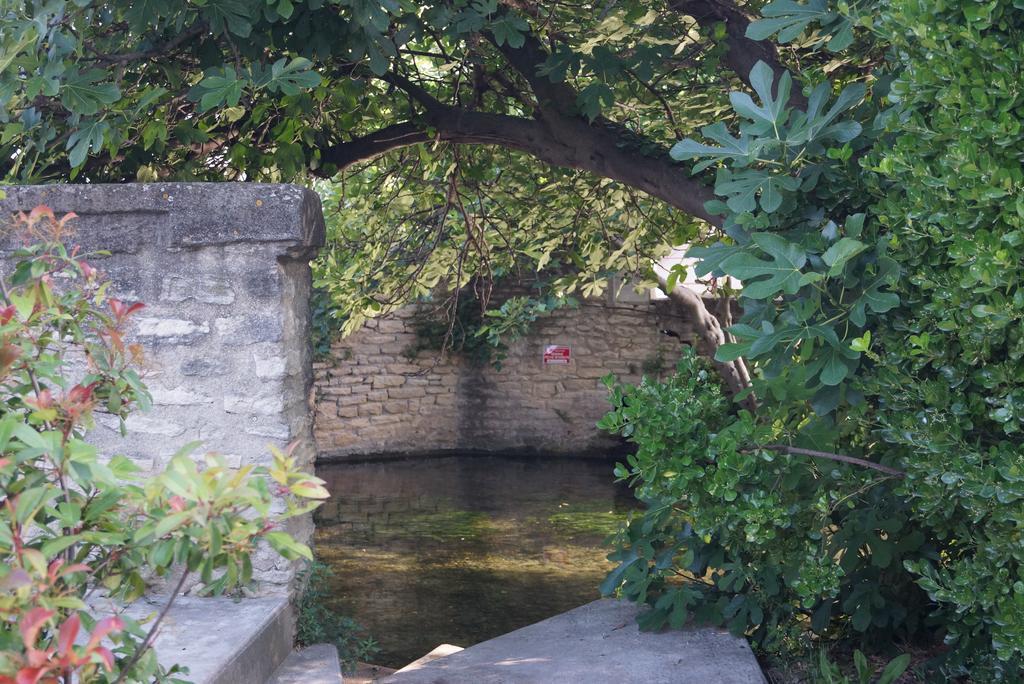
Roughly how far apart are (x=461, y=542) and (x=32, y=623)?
21.9ft

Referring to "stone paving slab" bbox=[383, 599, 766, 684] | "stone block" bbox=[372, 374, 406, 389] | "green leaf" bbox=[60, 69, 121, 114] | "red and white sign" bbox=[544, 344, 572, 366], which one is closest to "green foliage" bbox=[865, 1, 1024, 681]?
"stone paving slab" bbox=[383, 599, 766, 684]

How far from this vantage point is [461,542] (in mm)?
7703

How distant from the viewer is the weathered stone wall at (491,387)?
10.6 meters

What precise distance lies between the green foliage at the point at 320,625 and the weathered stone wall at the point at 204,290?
23 cm

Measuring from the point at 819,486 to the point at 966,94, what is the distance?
1.29 metres

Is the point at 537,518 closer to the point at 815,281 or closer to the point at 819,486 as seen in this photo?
the point at 819,486

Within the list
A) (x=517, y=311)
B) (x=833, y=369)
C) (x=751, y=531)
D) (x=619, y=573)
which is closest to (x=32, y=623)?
(x=833, y=369)

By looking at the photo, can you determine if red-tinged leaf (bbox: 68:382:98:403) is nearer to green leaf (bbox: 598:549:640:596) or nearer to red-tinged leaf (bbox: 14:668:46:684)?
red-tinged leaf (bbox: 14:668:46:684)

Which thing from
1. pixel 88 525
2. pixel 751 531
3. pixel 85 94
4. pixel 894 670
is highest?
pixel 85 94

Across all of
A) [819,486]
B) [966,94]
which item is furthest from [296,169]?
[966,94]

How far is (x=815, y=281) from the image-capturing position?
215cm

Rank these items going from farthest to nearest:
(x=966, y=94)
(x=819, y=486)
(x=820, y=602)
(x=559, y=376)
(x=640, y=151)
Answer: (x=559, y=376) → (x=640, y=151) → (x=820, y=602) → (x=819, y=486) → (x=966, y=94)

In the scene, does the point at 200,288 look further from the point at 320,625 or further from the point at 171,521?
the point at 171,521

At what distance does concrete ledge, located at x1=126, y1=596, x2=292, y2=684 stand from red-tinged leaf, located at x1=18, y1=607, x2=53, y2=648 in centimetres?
123
